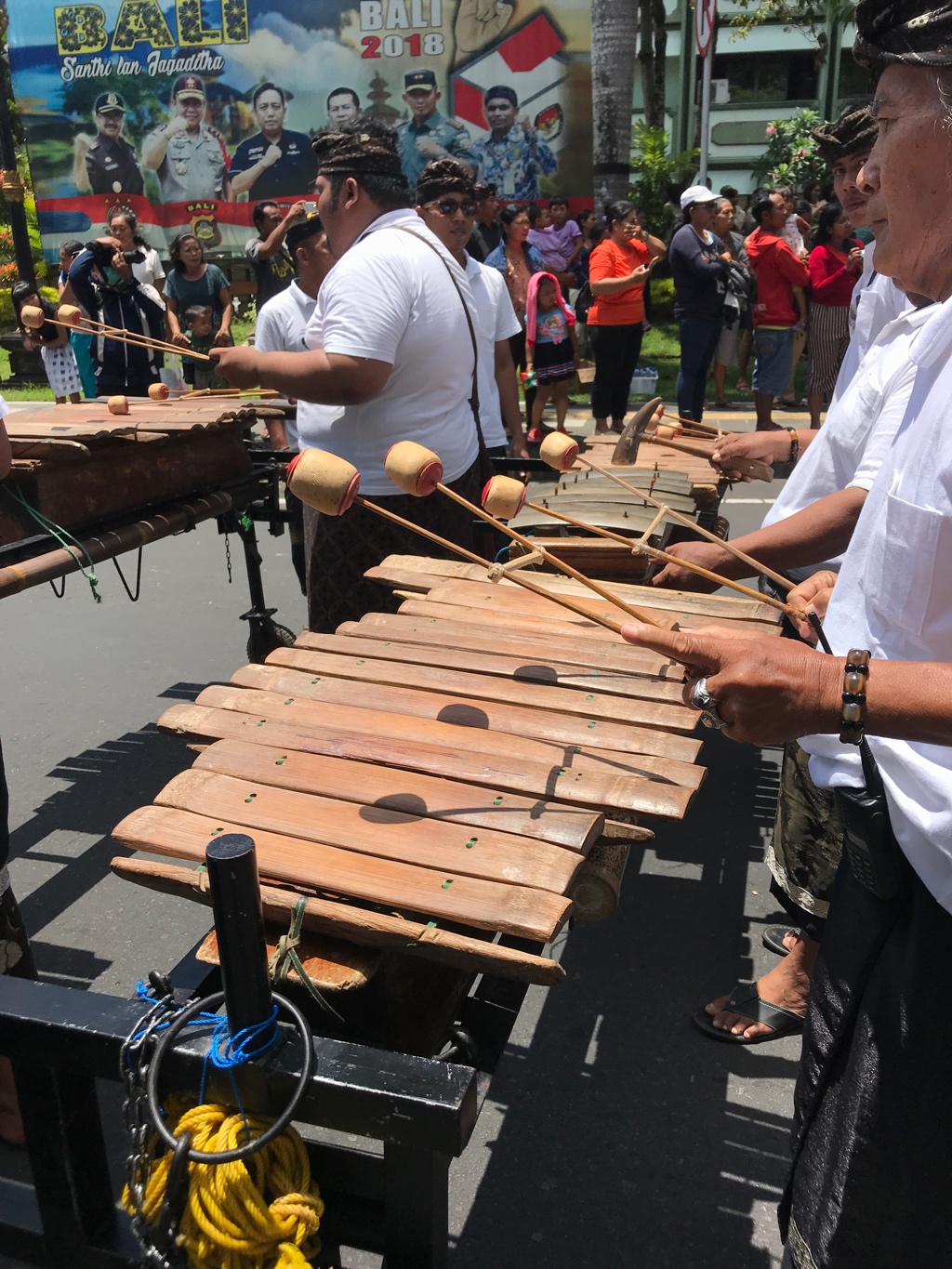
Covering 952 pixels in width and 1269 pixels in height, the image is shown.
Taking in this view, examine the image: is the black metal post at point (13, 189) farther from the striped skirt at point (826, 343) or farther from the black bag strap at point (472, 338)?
the striped skirt at point (826, 343)

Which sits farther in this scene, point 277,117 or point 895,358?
point 277,117

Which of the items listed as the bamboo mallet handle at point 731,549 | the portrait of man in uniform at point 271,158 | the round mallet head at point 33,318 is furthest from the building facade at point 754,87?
the bamboo mallet handle at point 731,549

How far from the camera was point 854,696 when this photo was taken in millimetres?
1244

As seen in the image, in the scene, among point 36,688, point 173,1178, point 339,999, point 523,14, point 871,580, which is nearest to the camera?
point 173,1178

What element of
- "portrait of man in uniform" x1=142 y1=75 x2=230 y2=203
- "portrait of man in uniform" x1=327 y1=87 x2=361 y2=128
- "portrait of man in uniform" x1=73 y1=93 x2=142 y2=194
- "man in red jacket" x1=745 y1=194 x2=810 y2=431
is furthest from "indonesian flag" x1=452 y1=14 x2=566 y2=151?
"man in red jacket" x1=745 y1=194 x2=810 y2=431

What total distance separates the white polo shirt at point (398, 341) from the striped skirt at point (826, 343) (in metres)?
6.51

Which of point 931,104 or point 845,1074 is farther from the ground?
point 931,104

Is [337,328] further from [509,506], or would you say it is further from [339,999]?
[339,999]

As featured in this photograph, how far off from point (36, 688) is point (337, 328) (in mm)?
2868

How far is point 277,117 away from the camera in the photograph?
16.3 m

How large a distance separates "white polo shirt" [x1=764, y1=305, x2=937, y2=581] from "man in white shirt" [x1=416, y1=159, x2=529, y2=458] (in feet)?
4.74

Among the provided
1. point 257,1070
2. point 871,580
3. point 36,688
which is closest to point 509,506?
point 871,580

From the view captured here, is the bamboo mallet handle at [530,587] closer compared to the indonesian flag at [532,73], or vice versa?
the bamboo mallet handle at [530,587]

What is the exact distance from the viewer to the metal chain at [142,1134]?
126 cm
